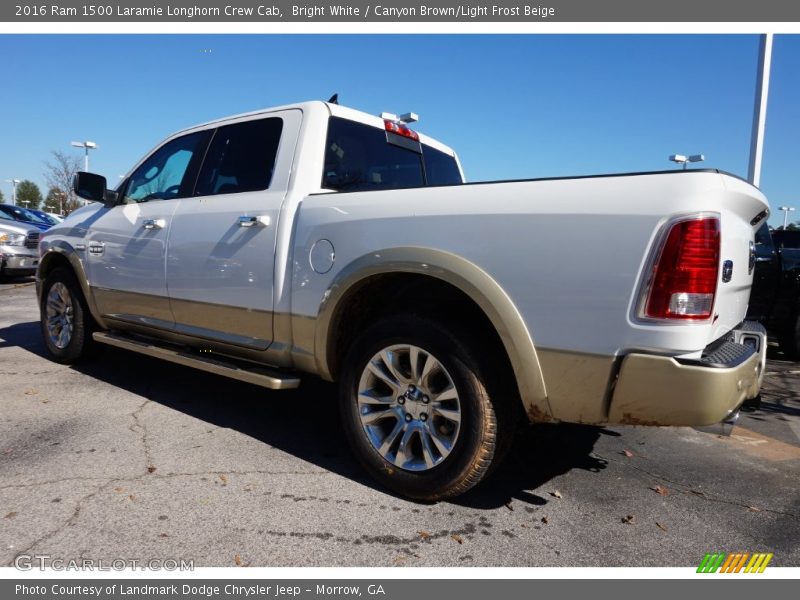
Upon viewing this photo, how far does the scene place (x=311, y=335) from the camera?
3.03 meters

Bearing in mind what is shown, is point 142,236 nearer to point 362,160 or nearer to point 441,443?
point 362,160

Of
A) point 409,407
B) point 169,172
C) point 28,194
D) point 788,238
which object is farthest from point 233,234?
point 28,194

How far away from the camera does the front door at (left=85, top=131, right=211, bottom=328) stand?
3932 mm

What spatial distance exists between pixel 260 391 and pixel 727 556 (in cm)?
340

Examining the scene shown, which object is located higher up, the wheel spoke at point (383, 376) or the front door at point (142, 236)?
the front door at point (142, 236)

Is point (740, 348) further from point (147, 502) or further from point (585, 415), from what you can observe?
point (147, 502)

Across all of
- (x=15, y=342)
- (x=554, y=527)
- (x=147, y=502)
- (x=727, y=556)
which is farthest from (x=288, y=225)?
(x=15, y=342)

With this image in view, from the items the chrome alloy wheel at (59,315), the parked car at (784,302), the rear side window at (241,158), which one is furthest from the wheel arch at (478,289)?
the parked car at (784,302)

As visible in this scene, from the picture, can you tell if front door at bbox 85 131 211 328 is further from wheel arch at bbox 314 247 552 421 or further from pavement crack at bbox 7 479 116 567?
wheel arch at bbox 314 247 552 421

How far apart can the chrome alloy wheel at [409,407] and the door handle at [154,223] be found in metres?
2.04

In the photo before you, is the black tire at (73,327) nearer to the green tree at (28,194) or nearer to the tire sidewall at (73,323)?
the tire sidewall at (73,323)

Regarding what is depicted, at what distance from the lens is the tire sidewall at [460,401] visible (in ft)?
8.08

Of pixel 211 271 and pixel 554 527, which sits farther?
pixel 211 271
